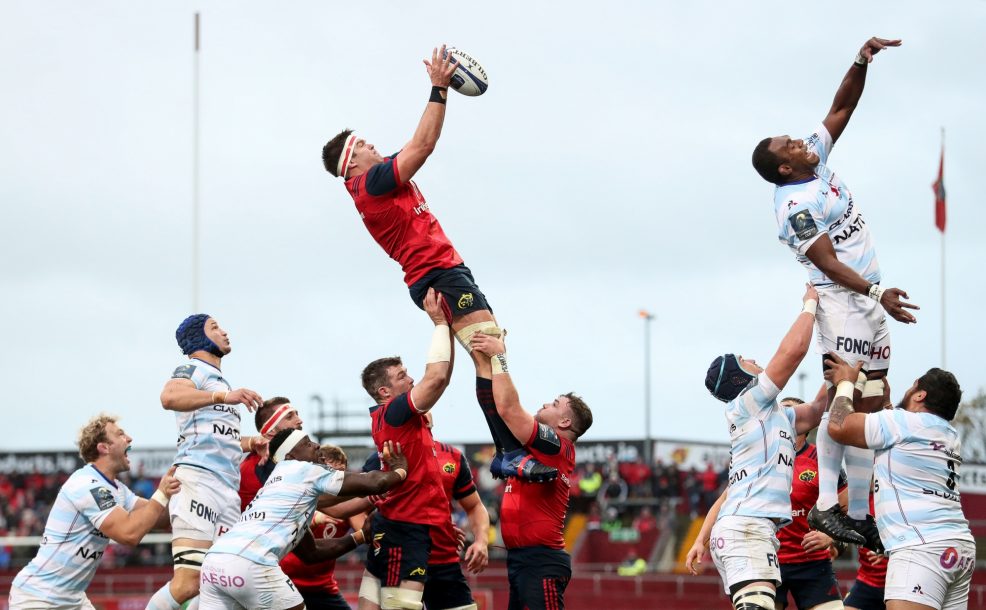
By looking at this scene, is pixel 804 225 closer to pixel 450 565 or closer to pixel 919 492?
pixel 919 492

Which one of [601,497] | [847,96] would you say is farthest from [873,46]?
[601,497]

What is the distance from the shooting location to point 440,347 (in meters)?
10.1

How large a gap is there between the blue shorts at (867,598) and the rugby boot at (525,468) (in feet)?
10.1

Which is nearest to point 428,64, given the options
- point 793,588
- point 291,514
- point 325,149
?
point 325,149

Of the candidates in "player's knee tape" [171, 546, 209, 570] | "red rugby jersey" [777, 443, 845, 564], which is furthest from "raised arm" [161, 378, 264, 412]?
"red rugby jersey" [777, 443, 845, 564]

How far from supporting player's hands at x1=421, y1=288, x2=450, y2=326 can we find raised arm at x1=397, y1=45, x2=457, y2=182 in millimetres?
1019

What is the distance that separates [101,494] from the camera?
1091 centimetres

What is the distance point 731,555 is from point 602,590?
24497mm

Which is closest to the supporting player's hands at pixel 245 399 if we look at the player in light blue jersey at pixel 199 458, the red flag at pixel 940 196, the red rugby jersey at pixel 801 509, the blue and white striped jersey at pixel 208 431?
the player in light blue jersey at pixel 199 458

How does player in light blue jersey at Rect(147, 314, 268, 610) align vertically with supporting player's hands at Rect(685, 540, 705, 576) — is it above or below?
above

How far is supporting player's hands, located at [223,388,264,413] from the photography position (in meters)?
10.2

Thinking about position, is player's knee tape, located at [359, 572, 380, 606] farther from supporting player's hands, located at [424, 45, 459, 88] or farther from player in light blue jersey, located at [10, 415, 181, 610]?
supporting player's hands, located at [424, 45, 459, 88]

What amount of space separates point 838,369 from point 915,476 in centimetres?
91

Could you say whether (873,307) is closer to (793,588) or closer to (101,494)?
(793,588)
